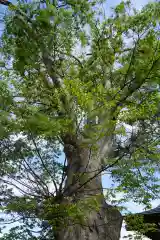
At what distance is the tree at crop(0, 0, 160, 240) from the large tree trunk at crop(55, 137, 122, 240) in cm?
2

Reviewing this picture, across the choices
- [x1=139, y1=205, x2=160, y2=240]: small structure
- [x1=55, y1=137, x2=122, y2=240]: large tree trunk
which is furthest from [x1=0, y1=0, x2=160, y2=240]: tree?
[x1=139, y1=205, x2=160, y2=240]: small structure

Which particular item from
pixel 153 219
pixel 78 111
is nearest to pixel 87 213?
pixel 78 111

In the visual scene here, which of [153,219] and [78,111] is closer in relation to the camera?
[78,111]

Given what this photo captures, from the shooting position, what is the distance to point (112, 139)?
19.2ft

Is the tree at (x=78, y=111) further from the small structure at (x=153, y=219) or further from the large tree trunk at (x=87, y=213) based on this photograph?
the small structure at (x=153, y=219)

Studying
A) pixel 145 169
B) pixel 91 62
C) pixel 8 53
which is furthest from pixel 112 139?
pixel 8 53

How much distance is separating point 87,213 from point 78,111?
62.5 inches

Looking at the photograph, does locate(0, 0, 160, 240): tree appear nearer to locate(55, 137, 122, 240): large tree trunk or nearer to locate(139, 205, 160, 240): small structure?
locate(55, 137, 122, 240): large tree trunk

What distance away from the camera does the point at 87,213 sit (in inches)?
163

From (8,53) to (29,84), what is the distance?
177 cm

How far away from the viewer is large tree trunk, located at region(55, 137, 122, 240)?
14.0 ft

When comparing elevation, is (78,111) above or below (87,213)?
above

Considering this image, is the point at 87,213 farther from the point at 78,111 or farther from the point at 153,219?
the point at 153,219

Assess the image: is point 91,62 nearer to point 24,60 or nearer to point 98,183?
point 24,60
